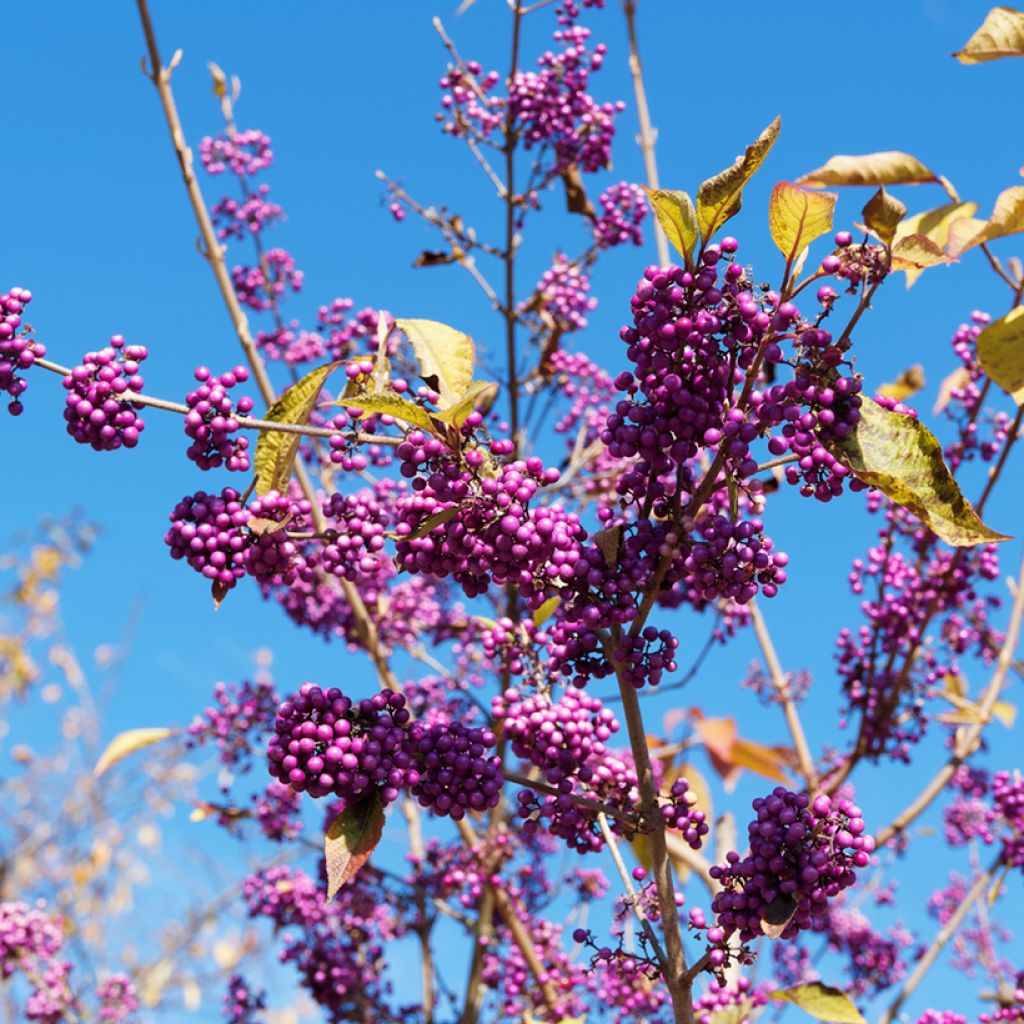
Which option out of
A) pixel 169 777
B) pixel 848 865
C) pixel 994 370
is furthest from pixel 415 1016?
pixel 169 777

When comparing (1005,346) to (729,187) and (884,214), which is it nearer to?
(884,214)

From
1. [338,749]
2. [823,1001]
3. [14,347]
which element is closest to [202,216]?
[14,347]

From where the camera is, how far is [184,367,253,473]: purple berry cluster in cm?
168

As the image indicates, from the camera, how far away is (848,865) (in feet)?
5.30

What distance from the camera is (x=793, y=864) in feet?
5.34

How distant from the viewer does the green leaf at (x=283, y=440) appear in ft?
5.80

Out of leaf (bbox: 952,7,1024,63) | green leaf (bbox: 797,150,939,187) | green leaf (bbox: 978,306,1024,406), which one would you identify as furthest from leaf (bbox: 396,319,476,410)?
leaf (bbox: 952,7,1024,63)

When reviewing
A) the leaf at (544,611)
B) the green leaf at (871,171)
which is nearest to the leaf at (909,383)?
the green leaf at (871,171)

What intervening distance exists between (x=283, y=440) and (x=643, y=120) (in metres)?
3.36

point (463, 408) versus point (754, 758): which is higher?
point (754, 758)

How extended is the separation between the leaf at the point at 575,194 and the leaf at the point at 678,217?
3487mm

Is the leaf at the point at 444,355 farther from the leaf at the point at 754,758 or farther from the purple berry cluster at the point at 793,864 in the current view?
the leaf at the point at 754,758

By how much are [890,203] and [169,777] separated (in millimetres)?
9684

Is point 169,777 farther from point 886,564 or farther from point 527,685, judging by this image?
point 527,685
